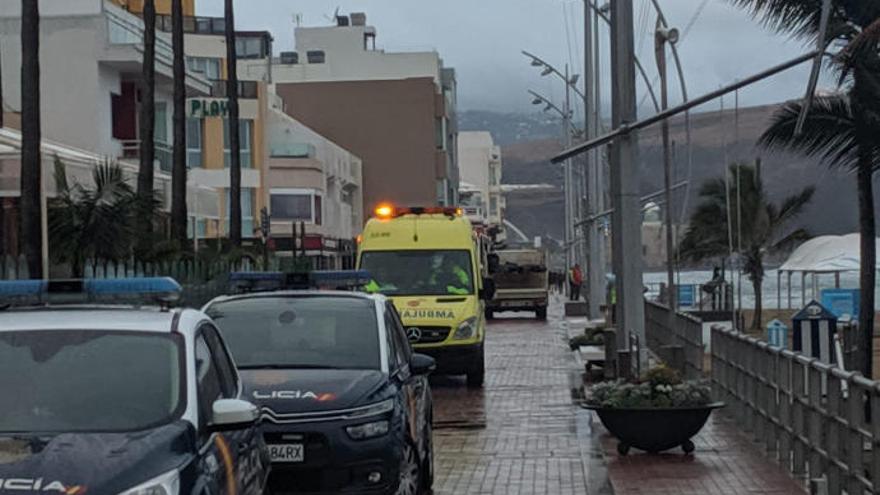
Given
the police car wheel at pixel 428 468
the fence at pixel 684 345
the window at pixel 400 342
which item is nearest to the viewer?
the window at pixel 400 342

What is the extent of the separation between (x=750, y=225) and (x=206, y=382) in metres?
48.4

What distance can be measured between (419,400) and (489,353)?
19.6 m

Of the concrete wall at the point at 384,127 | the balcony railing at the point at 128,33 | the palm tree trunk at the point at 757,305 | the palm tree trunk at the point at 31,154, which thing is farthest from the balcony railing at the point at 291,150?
the palm tree trunk at the point at 31,154

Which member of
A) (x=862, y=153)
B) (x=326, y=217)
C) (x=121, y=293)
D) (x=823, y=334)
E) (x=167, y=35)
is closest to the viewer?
(x=121, y=293)

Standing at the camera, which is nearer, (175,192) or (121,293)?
(121,293)

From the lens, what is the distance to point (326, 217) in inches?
2562

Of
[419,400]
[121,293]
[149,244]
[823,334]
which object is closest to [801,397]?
[419,400]

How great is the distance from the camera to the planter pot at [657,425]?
1291 centimetres

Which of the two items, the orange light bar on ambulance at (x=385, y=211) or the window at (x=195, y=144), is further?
the window at (x=195, y=144)

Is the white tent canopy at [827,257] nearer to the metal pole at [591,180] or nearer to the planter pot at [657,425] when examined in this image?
the metal pole at [591,180]

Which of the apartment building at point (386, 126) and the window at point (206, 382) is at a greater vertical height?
the apartment building at point (386, 126)

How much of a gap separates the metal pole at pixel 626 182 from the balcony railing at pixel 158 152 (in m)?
23.4

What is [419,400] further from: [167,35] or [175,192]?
[167,35]

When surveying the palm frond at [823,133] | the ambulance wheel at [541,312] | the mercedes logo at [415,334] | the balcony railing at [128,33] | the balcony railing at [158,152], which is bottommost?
the ambulance wheel at [541,312]
